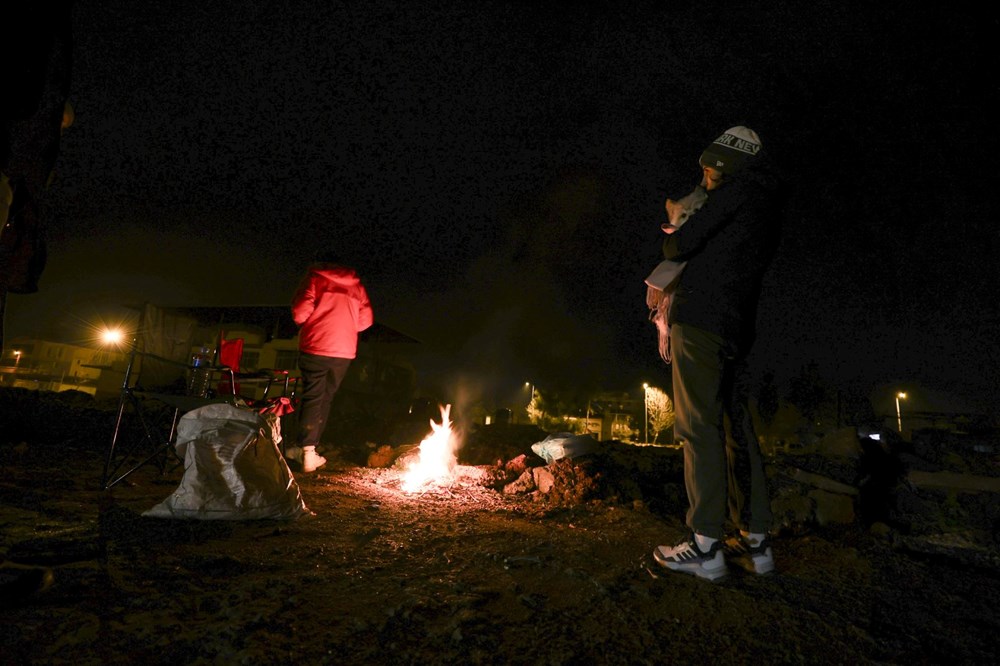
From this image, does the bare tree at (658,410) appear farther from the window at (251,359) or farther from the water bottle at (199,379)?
the water bottle at (199,379)

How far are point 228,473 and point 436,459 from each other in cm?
259

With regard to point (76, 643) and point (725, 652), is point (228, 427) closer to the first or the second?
point (76, 643)

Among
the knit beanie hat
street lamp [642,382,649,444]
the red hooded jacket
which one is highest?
the knit beanie hat

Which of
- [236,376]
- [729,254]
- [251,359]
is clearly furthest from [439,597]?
[251,359]

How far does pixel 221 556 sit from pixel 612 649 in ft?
5.26

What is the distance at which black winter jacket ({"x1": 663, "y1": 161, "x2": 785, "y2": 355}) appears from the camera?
7.22ft

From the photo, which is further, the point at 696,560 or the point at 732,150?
the point at 732,150

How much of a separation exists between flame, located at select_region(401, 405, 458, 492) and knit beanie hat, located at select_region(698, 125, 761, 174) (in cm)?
358

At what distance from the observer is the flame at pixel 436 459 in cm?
455

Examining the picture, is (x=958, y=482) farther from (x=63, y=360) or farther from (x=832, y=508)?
(x=63, y=360)

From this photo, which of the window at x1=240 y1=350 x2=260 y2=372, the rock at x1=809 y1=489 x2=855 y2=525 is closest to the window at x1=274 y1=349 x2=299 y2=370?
the window at x1=240 y1=350 x2=260 y2=372

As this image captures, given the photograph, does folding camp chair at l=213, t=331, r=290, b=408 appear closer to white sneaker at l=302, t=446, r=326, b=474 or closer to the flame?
white sneaker at l=302, t=446, r=326, b=474

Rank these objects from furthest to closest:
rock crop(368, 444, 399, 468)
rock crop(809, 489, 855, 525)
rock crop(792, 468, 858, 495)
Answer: rock crop(368, 444, 399, 468) < rock crop(792, 468, 858, 495) < rock crop(809, 489, 855, 525)

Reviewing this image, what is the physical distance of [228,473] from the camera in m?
2.53
